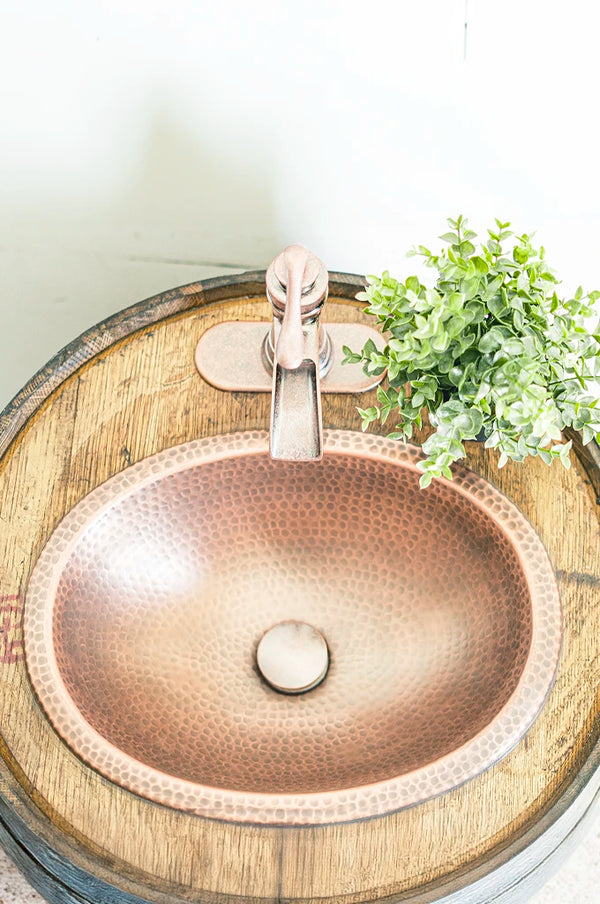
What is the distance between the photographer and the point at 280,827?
1.83ft

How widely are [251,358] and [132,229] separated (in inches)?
9.6

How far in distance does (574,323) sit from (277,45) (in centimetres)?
36

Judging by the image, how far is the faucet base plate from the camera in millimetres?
717

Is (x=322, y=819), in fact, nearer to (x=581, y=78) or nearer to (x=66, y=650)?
(x=66, y=650)

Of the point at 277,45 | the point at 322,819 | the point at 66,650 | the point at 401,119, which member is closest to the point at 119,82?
the point at 277,45

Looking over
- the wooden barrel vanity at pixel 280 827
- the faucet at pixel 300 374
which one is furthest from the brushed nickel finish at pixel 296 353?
the wooden barrel vanity at pixel 280 827

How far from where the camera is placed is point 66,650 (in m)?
0.64

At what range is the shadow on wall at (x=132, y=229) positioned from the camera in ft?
2.51

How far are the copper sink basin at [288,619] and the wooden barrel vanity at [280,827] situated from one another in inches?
0.8

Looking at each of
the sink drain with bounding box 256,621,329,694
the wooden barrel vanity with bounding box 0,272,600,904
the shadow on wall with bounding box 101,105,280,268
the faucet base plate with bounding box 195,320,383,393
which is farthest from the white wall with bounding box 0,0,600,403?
the sink drain with bounding box 256,621,329,694

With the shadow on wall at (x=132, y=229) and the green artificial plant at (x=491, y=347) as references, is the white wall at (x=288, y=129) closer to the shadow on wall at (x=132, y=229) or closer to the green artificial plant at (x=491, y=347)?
the shadow on wall at (x=132, y=229)

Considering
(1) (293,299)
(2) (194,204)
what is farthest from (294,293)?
(2) (194,204)

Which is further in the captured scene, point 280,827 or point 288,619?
point 288,619

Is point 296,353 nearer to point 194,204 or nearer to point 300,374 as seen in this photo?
point 300,374
